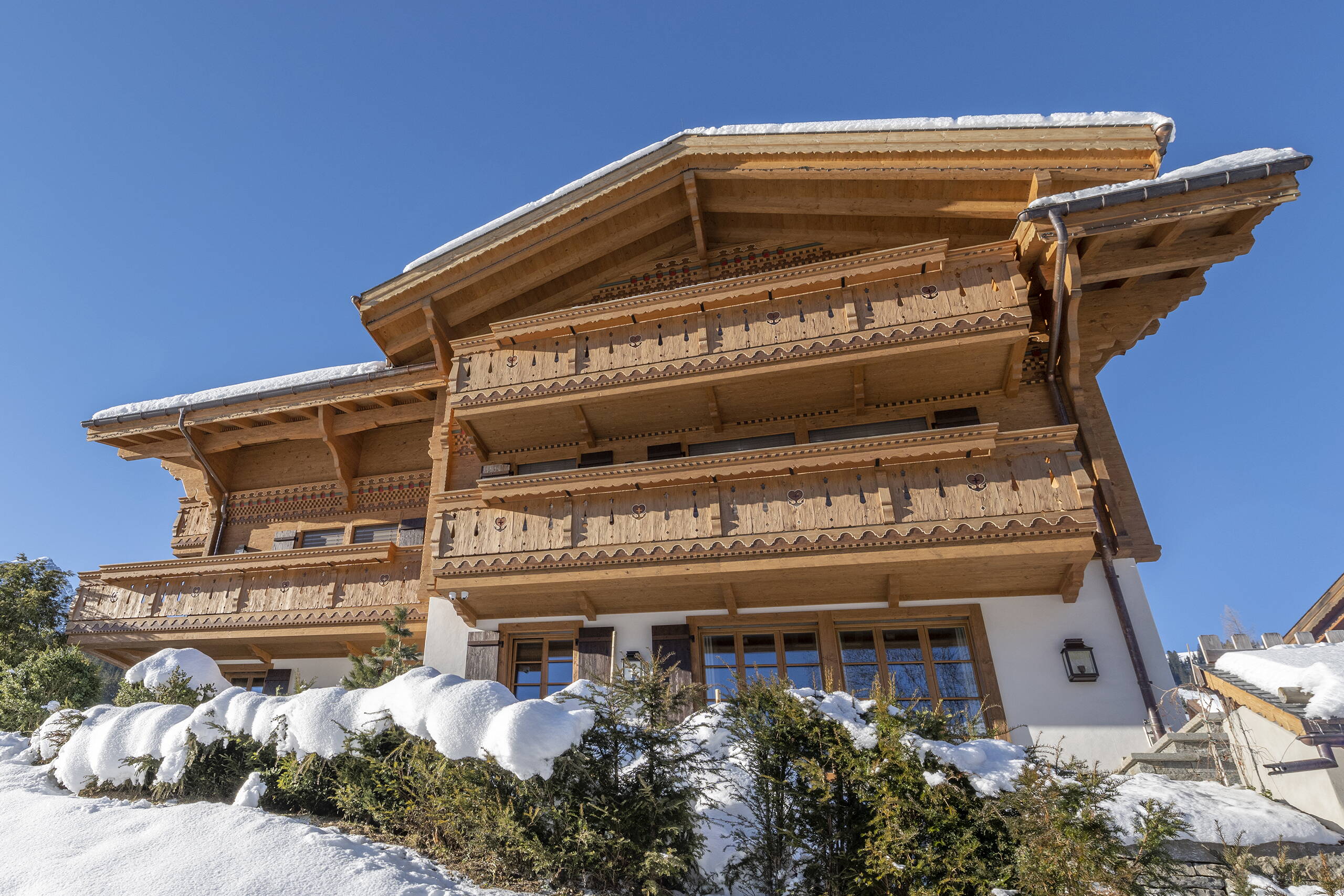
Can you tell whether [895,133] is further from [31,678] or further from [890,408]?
[31,678]

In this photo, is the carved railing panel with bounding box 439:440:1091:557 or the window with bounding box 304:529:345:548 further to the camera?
the window with bounding box 304:529:345:548

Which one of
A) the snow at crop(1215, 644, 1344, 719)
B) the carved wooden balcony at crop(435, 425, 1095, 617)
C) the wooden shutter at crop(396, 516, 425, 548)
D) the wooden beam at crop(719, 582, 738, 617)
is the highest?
the wooden shutter at crop(396, 516, 425, 548)

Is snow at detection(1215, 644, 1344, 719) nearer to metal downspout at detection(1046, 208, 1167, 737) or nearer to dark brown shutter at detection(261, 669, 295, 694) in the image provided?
metal downspout at detection(1046, 208, 1167, 737)

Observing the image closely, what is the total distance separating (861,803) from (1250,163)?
11280 mm

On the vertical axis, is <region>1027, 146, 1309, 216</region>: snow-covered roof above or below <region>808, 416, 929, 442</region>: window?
above

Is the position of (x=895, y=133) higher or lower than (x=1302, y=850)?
higher

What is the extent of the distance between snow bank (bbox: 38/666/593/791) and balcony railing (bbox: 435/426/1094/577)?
17.3 feet

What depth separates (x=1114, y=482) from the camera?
41.5ft

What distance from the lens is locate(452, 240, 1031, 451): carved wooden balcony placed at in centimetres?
1282

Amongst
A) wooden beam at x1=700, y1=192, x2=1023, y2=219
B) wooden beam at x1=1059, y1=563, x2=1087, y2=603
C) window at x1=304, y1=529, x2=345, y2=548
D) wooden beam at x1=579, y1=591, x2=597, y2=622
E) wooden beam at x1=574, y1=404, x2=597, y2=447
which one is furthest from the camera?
window at x1=304, y1=529, x2=345, y2=548

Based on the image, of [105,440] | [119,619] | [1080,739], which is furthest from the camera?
[105,440]

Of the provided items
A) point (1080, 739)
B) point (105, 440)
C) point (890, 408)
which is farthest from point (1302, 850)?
point (105, 440)

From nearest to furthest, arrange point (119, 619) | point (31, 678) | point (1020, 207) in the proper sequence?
point (31, 678)
point (1020, 207)
point (119, 619)

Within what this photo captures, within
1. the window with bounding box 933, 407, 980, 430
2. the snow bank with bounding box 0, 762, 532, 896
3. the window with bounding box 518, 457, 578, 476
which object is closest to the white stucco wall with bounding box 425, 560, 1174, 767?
the window with bounding box 933, 407, 980, 430
